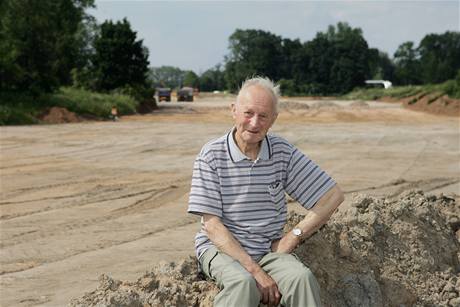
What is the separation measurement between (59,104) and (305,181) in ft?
89.2

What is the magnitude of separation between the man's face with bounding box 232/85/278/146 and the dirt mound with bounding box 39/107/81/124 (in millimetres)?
24210

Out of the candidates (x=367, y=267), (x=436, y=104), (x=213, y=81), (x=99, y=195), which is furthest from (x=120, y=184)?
(x=213, y=81)

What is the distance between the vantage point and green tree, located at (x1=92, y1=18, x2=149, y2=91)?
3850 centimetres

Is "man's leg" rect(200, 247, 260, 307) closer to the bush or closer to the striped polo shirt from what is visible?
the striped polo shirt

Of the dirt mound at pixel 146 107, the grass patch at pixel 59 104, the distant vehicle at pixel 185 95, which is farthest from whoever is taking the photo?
the distant vehicle at pixel 185 95

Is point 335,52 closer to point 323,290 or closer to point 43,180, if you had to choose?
point 43,180

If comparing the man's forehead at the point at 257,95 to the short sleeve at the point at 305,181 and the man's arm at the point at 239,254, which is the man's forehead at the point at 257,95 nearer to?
the short sleeve at the point at 305,181

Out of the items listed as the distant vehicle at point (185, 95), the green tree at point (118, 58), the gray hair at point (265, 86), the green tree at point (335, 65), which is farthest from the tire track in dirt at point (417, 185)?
the green tree at point (335, 65)

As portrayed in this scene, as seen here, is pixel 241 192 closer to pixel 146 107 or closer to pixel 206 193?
pixel 206 193

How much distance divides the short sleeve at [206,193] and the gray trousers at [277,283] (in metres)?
0.27

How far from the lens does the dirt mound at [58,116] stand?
26.8 metres

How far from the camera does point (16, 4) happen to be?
30.8 metres

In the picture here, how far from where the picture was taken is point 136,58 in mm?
39469

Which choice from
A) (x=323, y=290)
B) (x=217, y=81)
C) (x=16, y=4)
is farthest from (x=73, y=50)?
(x=217, y=81)
